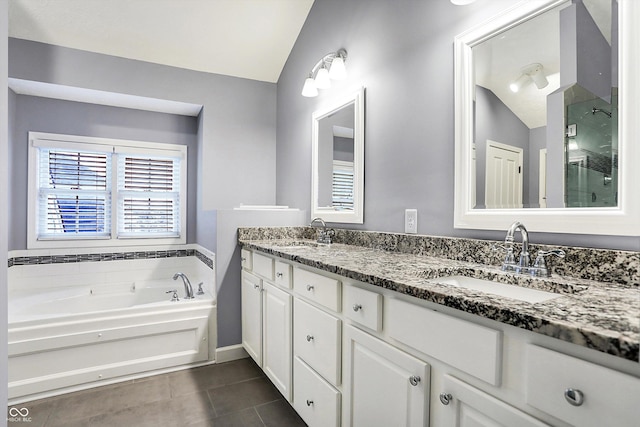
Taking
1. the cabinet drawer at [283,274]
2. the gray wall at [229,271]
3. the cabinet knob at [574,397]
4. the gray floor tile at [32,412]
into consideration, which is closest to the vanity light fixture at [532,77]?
the cabinet knob at [574,397]

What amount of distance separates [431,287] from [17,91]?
A: 387cm

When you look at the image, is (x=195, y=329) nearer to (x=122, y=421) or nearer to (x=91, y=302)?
(x=122, y=421)

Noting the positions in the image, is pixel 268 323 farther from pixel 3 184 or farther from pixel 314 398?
pixel 3 184

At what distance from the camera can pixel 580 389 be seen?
653 mm

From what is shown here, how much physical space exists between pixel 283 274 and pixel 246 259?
0.77 metres

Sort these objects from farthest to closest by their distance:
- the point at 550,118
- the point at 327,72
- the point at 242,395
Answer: the point at 327,72 → the point at 242,395 → the point at 550,118

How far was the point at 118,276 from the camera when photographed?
11.4 feet

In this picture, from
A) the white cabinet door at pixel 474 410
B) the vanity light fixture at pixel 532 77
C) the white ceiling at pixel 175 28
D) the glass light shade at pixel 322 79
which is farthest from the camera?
the white ceiling at pixel 175 28

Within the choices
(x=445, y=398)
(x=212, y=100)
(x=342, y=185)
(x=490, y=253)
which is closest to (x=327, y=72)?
(x=342, y=185)

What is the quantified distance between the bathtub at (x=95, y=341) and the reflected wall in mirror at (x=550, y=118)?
210cm

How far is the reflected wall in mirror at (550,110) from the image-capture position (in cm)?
112

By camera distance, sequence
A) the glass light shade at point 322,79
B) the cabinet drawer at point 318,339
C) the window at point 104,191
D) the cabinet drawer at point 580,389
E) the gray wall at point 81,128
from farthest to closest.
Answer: the window at point 104,191
the gray wall at point 81,128
the glass light shade at point 322,79
the cabinet drawer at point 318,339
the cabinet drawer at point 580,389

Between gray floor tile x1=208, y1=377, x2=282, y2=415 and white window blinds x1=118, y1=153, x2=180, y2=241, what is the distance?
6.61 ft

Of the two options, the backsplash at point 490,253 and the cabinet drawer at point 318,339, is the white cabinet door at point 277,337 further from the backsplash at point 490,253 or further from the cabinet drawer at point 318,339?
the backsplash at point 490,253
